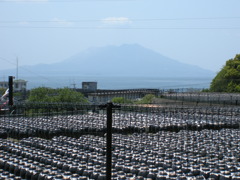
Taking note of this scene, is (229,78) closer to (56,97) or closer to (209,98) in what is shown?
(209,98)

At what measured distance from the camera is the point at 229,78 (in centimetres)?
7262

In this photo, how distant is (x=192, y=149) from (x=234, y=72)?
49.1 metres

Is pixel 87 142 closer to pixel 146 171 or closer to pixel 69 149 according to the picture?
pixel 69 149

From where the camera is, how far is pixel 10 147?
1035 inches

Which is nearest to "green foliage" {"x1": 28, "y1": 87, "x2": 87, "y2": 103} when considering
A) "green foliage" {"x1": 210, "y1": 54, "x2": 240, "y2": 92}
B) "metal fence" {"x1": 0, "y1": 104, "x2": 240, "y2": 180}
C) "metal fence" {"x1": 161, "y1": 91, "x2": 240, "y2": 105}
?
"metal fence" {"x1": 161, "y1": 91, "x2": 240, "y2": 105}

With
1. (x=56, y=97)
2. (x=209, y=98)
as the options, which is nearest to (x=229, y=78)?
(x=209, y=98)

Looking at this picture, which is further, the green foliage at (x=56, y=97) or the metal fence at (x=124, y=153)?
the green foliage at (x=56, y=97)

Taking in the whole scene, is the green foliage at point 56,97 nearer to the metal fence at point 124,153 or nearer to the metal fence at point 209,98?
the metal fence at point 209,98

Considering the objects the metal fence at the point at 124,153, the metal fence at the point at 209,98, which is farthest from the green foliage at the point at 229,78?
the metal fence at the point at 124,153

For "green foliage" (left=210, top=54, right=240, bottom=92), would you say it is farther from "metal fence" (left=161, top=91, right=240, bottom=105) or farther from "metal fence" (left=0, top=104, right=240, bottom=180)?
"metal fence" (left=0, top=104, right=240, bottom=180)

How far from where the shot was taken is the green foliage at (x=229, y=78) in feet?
231

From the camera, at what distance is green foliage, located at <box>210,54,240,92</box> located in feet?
231

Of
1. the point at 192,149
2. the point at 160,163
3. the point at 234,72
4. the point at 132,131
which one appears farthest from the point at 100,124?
the point at 234,72

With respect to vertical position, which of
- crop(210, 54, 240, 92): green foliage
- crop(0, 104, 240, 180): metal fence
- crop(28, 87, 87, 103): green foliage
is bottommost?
crop(0, 104, 240, 180): metal fence
